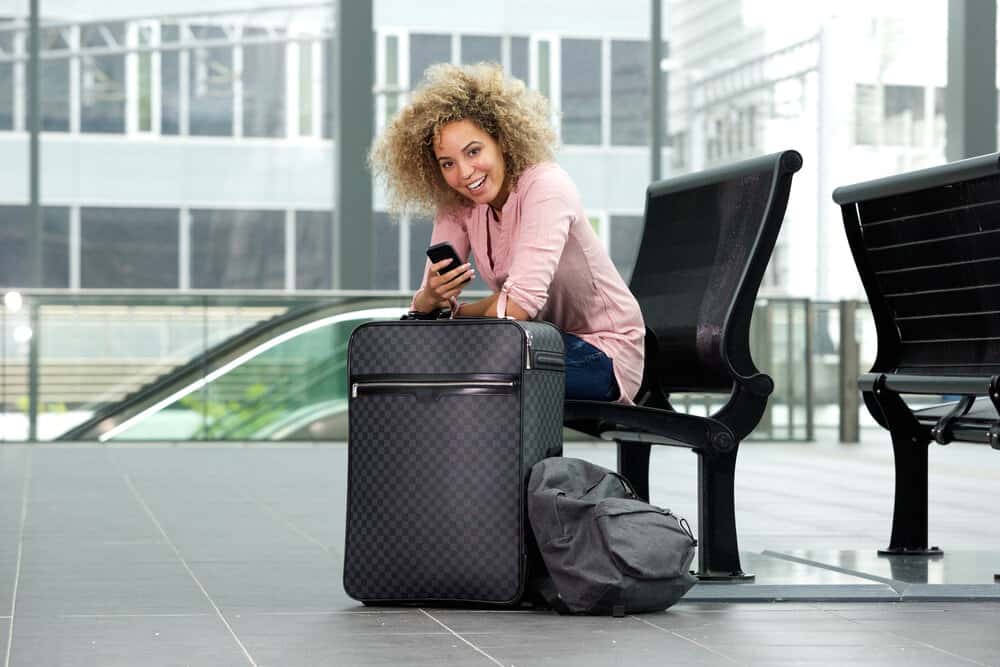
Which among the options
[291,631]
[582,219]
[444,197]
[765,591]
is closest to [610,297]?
[582,219]

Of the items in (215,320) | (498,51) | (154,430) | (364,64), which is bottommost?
(154,430)

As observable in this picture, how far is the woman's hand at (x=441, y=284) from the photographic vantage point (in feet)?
12.0

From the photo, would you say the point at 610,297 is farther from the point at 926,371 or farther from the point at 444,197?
the point at 926,371

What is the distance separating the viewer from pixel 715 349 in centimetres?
381

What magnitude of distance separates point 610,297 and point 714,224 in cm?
37

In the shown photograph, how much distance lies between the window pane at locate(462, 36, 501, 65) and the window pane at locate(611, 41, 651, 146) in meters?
1.78

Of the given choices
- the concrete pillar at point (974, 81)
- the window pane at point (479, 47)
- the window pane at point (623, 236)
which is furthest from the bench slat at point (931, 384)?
the window pane at point (479, 47)

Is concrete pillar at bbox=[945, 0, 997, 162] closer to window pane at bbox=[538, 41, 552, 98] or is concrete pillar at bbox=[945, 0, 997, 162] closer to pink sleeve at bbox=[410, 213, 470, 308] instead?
pink sleeve at bbox=[410, 213, 470, 308]

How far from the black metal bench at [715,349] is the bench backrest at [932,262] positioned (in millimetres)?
370

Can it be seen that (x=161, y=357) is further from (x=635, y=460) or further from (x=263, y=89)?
(x=263, y=89)

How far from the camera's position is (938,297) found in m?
4.08

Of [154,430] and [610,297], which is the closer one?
[610,297]

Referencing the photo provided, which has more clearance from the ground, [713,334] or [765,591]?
[713,334]

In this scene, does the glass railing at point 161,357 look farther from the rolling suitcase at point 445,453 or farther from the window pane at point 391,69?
the window pane at point 391,69
